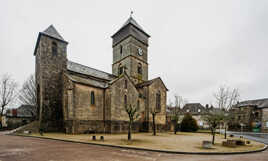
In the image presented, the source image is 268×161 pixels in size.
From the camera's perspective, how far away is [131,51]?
107ft

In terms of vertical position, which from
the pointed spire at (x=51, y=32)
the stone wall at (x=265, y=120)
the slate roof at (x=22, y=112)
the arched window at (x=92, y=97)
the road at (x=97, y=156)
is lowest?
the stone wall at (x=265, y=120)

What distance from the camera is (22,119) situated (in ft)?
127

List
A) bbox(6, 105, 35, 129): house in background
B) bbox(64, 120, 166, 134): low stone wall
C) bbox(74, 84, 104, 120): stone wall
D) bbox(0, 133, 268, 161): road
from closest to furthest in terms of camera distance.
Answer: bbox(0, 133, 268, 161): road → bbox(64, 120, 166, 134): low stone wall → bbox(74, 84, 104, 120): stone wall → bbox(6, 105, 35, 129): house in background

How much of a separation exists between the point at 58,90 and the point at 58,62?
15.4ft

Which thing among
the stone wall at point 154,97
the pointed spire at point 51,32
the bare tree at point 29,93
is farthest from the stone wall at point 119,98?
the bare tree at point 29,93

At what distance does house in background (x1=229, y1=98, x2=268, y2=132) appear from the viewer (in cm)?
4038

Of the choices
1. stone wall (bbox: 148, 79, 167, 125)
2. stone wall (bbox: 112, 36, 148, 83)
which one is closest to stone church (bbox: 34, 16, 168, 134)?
stone wall (bbox: 148, 79, 167, 125)

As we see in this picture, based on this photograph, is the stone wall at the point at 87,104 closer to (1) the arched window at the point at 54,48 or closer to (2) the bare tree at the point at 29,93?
(1) the arched window at the point at 54,48

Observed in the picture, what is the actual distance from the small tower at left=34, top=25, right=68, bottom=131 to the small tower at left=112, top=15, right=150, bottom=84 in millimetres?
13305

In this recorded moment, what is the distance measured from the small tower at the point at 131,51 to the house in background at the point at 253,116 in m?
29.0

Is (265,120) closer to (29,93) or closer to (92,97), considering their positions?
(92,97)

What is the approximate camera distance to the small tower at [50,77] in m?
21.4

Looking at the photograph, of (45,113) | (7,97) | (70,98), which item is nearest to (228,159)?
(70,98)

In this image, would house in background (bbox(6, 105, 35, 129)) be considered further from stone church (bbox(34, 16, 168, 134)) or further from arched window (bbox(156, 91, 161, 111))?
arched window (bbox(156, 91, 161, 111))
